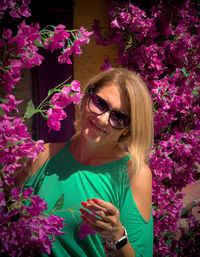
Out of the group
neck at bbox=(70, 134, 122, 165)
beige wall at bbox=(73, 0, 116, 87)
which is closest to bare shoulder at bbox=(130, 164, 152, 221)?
neck at bbox=(70, 134, 122, 165)

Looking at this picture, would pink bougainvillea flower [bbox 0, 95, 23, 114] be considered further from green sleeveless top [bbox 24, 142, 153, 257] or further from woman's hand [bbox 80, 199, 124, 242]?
green sleeveless top [bbox 24, 142, 153, 257]

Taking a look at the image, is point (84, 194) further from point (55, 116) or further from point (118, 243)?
point (55, 116)

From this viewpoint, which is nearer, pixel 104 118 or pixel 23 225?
pixel 23 225

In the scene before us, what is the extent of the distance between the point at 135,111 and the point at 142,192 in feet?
1.28

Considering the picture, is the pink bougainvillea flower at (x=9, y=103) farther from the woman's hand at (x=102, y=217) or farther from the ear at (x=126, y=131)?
the ear at (x=126, y=131)

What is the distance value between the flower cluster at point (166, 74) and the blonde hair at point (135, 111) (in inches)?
36.4

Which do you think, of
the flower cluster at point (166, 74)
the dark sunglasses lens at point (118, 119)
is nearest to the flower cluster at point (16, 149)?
the dark sunglasses lens at point (118, 119)

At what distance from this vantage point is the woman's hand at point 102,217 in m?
0.91

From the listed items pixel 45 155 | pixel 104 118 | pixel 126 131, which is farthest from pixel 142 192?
pixel 45 155

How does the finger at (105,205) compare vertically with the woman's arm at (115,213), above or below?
above

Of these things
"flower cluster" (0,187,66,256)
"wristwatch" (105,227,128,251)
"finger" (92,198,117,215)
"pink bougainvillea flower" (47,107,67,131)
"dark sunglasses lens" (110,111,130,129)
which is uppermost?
"pink bougainvillea flower" (47,107,67,131)

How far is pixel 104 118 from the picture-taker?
1.15m

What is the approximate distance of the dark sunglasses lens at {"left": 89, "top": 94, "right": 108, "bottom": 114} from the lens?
3.84 feet

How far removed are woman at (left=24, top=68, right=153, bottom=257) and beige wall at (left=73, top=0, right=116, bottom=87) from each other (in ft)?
3.63
